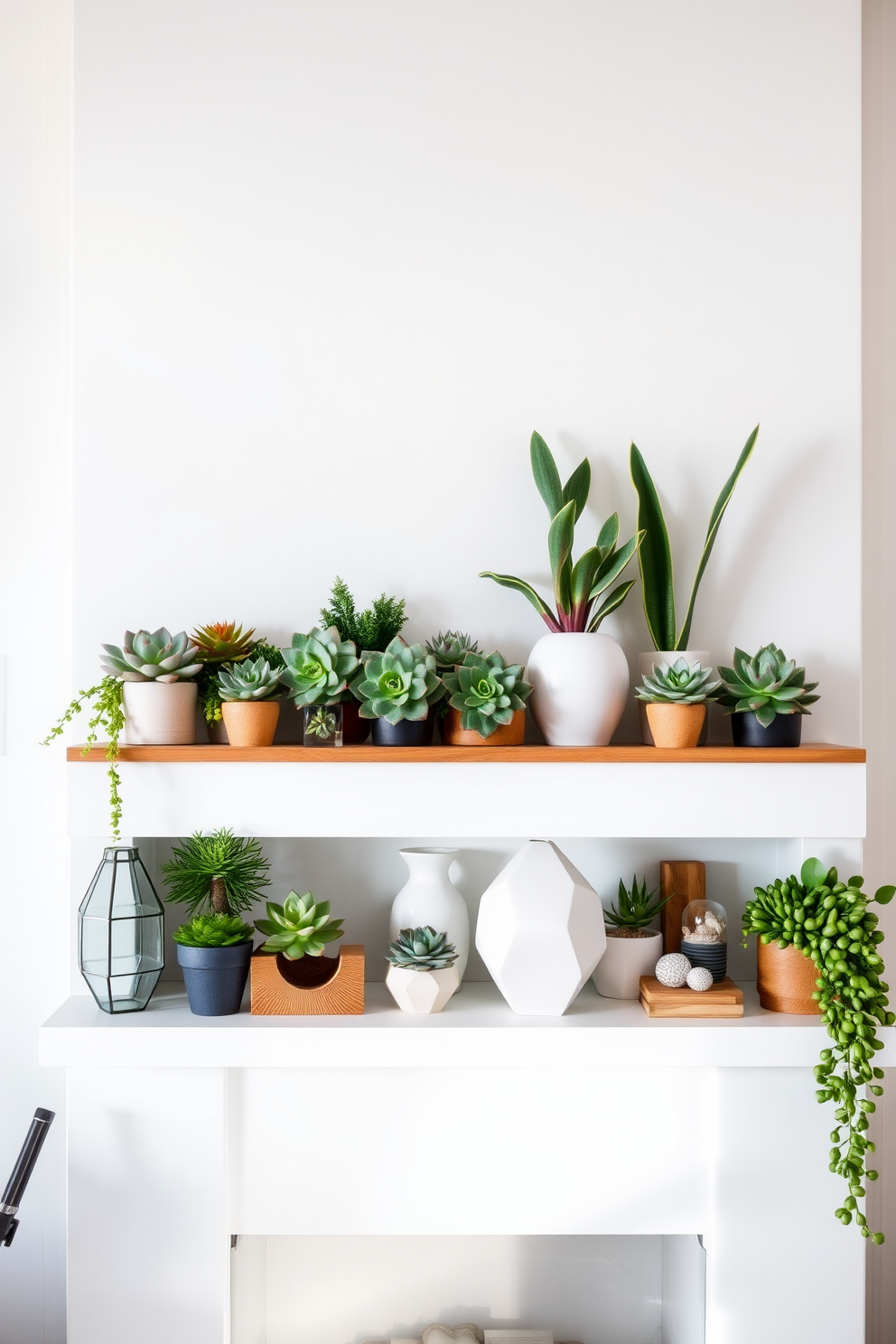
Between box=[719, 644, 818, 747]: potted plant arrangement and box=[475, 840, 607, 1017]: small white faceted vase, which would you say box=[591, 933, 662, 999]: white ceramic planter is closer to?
box=[475, 840, 607, 1017]: small white faceted vase

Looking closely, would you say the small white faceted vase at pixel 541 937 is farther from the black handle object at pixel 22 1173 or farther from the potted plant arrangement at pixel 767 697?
the black handle object at pixel 22 1173

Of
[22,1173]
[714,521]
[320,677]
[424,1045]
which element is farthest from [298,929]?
[714,521]

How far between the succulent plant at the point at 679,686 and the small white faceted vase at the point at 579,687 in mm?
44

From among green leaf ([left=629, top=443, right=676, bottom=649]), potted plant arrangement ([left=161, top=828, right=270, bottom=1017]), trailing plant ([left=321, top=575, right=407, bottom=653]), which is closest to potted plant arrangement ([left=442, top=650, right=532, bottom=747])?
trailing plant ([left=321, top=575, right=407, bottom=653])

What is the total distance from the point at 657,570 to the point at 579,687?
22cm

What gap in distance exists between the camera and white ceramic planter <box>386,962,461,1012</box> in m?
1.20

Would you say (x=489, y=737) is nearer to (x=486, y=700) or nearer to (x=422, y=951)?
(x=486, y=700)

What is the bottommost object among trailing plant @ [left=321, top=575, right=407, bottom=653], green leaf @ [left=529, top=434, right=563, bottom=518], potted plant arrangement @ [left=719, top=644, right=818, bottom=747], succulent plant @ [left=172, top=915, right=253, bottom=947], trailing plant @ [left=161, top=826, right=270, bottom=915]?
succulent plant @ [left=172, top=915, right=253, bottom=947]

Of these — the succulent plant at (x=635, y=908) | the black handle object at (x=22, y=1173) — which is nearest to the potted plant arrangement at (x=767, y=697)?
the succulent plant at (x=635, y=908)

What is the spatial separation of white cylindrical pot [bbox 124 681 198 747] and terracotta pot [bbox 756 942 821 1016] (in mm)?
813

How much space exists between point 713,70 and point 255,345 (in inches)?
29.9

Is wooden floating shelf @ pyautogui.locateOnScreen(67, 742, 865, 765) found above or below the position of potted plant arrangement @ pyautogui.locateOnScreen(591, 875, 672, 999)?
above

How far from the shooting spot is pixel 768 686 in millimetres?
1225

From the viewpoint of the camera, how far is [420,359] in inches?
54.0
